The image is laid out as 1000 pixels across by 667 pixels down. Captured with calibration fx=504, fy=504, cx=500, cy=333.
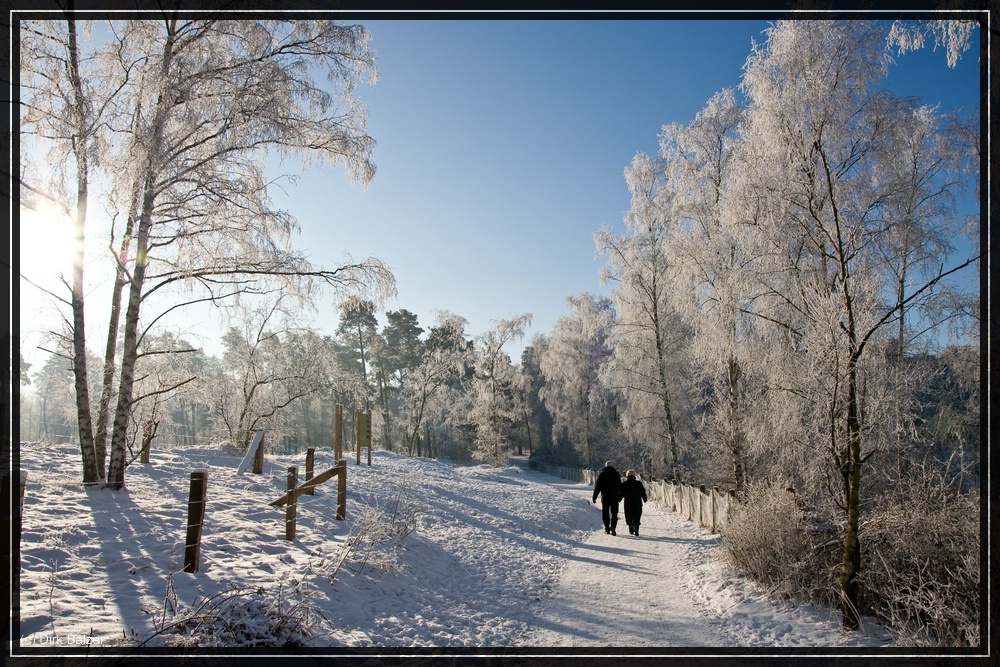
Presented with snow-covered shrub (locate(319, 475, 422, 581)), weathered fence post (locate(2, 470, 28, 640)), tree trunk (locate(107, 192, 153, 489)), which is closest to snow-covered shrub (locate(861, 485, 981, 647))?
snow-covered shrub (locate(319, 475, 422, 581))

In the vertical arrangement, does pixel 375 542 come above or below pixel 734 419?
below

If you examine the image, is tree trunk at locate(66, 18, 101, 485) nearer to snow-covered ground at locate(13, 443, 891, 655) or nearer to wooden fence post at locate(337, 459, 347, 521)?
snow-covered ground at locate(13, 443, 891, 655)

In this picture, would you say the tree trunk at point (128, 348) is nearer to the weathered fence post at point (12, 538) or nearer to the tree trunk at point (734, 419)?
the weathered fence post at point (12, 538)

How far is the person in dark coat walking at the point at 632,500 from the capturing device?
Result: 11.2 meters

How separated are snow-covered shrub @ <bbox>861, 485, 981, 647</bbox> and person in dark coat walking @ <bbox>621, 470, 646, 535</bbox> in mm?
5444

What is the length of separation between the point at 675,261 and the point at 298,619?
11801 mm

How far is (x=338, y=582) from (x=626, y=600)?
11.8 ft

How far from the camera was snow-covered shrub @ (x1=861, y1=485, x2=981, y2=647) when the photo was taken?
→ 4.67 metres

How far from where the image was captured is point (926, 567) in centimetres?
533

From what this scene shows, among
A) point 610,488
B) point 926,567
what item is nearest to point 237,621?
point 926,567

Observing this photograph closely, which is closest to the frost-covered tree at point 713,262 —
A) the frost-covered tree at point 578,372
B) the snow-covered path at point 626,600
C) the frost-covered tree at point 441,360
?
the snow-covered path at point 626,600

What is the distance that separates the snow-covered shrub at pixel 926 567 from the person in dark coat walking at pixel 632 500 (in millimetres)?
5444

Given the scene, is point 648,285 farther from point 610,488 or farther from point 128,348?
point 128,348

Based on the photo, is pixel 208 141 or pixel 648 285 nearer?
pixel 208 141
